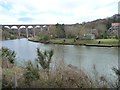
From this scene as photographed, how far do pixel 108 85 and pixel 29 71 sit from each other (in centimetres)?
103

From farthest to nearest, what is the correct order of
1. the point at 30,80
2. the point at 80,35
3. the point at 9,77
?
the point at 80,35 → the point at 9,77 → the point at 30,80

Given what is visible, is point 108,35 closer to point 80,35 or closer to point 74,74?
point 80,35

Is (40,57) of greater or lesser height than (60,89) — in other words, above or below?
above

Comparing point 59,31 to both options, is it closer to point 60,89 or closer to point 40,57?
point 40,57

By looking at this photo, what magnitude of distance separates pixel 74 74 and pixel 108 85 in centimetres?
45

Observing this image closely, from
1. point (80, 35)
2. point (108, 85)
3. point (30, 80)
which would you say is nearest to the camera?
point (108, 85)

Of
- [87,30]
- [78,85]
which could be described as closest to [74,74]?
[78,85]

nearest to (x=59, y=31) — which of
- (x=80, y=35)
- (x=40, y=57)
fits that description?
(x=80, y=35)

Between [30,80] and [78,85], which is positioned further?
[30,80]

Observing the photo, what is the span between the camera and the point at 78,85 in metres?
2.43

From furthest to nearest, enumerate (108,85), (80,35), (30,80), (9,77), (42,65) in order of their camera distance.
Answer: (80,35) → (42,65) → (9,77) → (30,80) → (108,85)

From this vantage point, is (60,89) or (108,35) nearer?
(60,89)

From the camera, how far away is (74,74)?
263 centimetres

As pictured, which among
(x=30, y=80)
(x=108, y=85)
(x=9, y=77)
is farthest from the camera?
(x=9, y=77)
